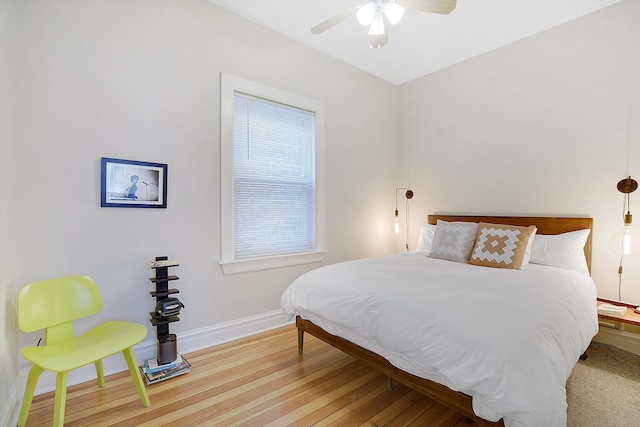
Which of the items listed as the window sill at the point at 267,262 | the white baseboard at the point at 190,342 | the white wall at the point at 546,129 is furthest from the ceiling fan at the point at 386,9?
the white baseboard at the point at 190,342

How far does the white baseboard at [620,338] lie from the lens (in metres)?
2.46

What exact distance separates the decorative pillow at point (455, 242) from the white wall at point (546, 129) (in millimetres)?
697

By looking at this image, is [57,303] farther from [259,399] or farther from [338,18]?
[338,18]

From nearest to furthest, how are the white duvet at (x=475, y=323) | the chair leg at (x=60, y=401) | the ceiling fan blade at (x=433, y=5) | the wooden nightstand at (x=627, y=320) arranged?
the white duvet at (x=475, y=323) < the chair leg at (x=60, y=401) < the ceiling fan blade at (x=433, y=5) < the wooden nightstand at (x=627, y=320)

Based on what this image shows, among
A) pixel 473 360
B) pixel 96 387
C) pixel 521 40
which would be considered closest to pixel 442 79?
pixel 521 40

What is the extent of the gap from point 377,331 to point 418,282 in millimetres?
497

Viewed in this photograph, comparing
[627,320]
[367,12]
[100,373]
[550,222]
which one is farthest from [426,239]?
[100,373]

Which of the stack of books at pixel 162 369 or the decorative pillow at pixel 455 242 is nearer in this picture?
the stack of books at pixel 162 369

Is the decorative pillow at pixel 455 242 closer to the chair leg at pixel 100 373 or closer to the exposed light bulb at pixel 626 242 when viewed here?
the exposed light bulb at pixel 626 242

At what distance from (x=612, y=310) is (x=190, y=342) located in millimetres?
3295

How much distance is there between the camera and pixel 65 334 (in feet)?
5.98

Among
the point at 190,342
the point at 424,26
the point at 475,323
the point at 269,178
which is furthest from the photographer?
the point at 269,178

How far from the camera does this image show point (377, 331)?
1.68 metres

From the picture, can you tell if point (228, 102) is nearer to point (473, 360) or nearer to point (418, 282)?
point (418, 282)
